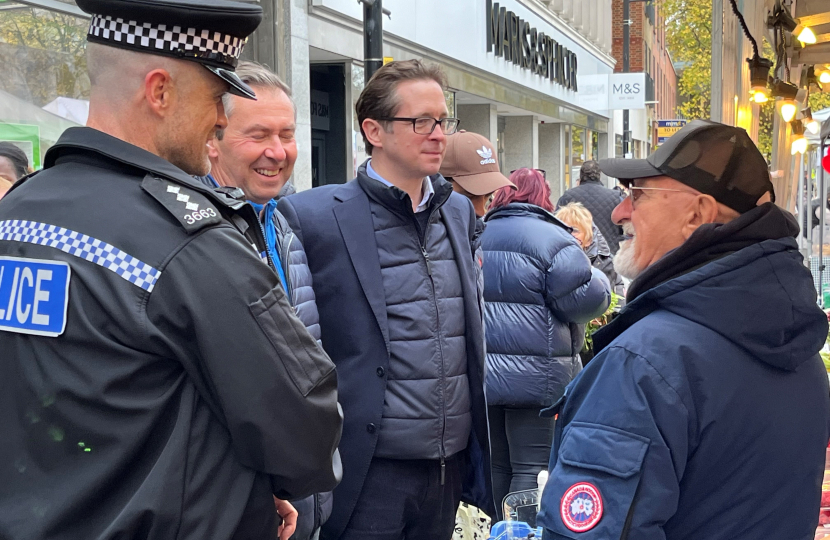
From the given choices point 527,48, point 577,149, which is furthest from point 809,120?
point 577,149

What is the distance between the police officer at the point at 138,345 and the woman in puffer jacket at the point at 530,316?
316 cm

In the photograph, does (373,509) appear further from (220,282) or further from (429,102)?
(220,282)

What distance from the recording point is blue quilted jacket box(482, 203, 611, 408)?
473 centimetres

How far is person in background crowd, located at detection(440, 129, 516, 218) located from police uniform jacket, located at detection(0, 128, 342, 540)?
3.22 m

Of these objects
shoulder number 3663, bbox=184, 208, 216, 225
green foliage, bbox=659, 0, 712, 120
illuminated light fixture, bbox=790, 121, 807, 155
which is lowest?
shoulder number 3663, bbox=184, 208, 216, 225

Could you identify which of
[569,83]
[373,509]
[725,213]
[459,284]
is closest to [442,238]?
[459,284]

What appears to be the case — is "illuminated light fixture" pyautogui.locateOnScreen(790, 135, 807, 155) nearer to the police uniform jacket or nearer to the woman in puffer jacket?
the woman in puffer jacket

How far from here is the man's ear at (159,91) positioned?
1.69m

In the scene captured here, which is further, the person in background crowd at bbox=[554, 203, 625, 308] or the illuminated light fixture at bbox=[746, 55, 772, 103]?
the illuminated light fixture at bbox=[746, 55, 772, 103]

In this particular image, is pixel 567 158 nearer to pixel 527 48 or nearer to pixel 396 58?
pixel 527 48

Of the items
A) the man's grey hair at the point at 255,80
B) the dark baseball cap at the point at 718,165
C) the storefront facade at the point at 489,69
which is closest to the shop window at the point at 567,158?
the storefront facade at the point at 489,69

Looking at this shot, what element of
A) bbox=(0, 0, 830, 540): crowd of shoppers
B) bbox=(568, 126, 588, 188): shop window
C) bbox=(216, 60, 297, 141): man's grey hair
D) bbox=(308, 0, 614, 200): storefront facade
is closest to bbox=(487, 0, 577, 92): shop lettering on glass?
bbox=(308, 0, 614, 200): storefront facade

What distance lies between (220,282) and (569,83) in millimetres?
24395

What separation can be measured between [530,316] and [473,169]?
0.85 meters
